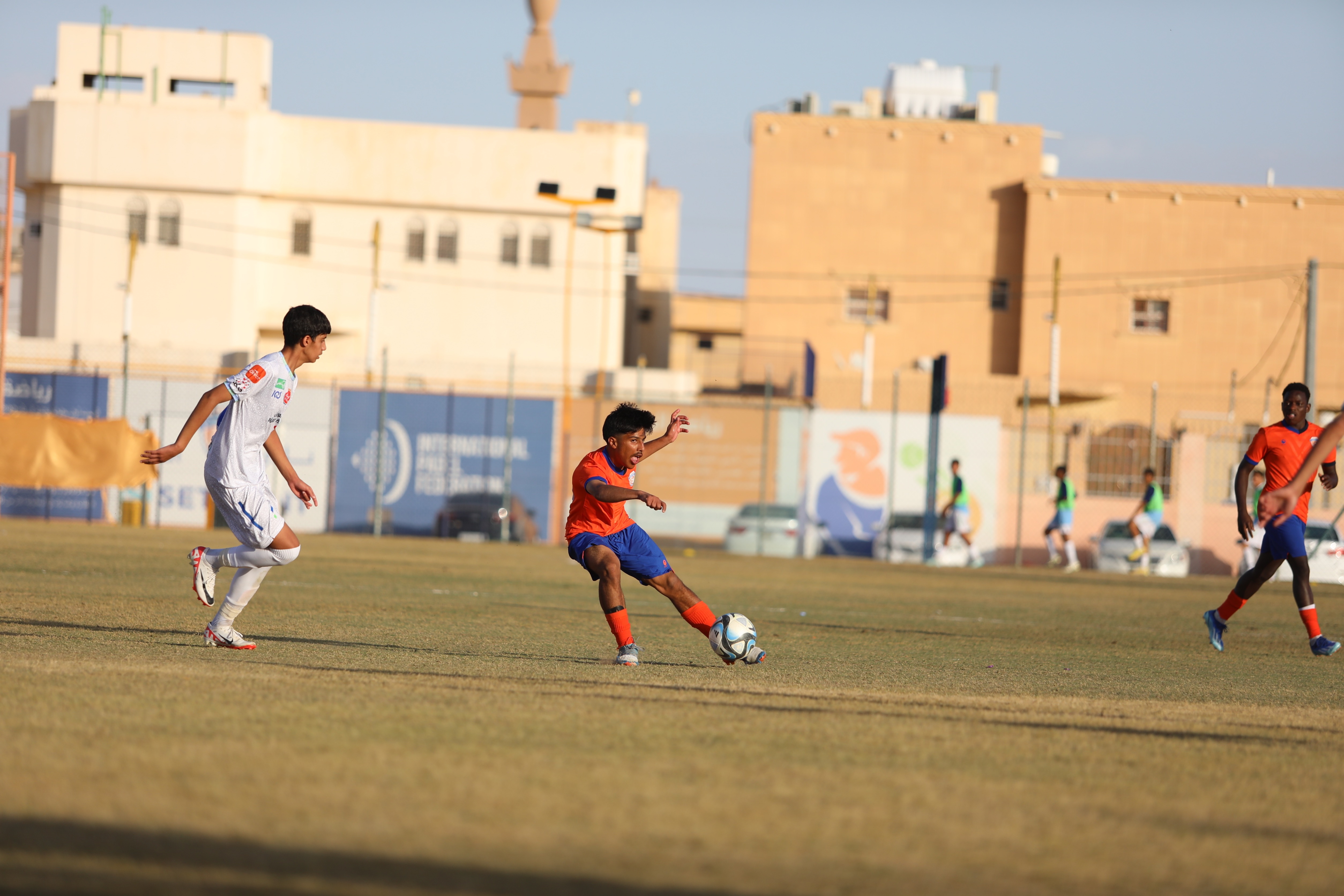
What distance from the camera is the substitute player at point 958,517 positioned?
92.9 feet

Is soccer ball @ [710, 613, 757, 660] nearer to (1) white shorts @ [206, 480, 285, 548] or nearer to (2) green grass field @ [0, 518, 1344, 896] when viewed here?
(2) green grass field @ [0, 518, 1344, 896]

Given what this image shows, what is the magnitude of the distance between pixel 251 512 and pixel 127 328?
32900 mm

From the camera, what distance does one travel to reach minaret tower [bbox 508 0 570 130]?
51.9m

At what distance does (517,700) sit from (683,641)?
164 inches

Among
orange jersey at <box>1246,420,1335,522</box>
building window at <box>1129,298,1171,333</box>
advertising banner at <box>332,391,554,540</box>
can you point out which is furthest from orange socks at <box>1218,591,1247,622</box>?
building window at <box>1129,298,1171,333</box>

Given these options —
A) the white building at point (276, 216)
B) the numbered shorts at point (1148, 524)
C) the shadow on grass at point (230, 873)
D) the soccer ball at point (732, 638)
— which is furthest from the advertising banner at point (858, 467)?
the shadow on grass at point (230, 873)

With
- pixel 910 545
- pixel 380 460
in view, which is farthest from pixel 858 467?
pixel 380 460

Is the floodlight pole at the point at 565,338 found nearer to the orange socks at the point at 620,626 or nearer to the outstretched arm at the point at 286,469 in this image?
the outstretched arm at the point at 286,469

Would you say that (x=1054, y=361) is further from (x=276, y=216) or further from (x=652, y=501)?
(x=652, y=501)

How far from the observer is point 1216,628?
11.6m

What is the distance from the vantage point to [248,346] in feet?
155

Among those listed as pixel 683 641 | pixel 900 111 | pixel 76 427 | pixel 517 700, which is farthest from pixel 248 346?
pixel 517 700

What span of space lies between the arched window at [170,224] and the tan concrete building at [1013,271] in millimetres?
18368

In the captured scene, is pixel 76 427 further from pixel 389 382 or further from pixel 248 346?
pixel 248 346
